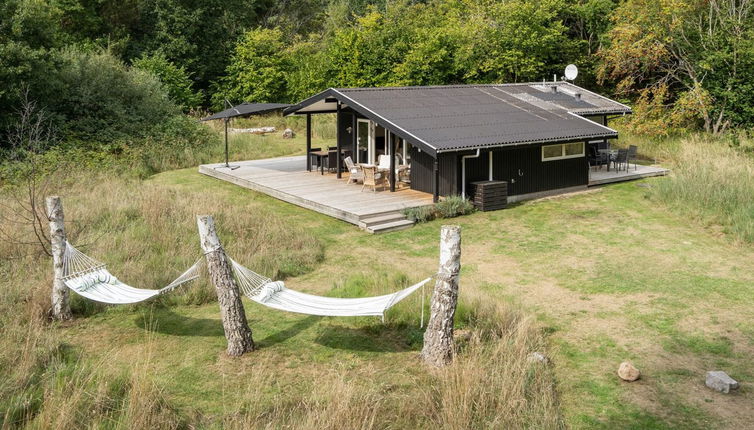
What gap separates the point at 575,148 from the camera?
704 inches

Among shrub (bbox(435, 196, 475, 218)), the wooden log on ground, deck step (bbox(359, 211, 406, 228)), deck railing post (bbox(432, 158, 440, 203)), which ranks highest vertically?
the wooden log on ground

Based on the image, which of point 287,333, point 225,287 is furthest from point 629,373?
point 225,287

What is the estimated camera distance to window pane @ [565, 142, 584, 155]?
17703 mm

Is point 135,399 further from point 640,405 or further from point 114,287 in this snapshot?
point 640,405

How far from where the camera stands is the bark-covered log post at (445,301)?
6953 millimetres

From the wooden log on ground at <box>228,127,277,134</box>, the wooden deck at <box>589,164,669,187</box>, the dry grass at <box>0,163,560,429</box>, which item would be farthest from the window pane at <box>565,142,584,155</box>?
the wooden log on ground at <box>228,127,277,134</box>

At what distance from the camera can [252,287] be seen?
791 cm

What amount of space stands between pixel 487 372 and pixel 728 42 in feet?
70.6

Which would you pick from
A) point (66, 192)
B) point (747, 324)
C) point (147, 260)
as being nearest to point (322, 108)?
point (66, 192)

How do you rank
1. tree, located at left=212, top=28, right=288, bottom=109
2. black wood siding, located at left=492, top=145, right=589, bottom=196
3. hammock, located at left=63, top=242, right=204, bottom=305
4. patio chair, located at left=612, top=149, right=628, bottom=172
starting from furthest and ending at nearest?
tree, located at left=212, top=28, right=288, bottom=109 < patio chair, located at left=612, top=149, right=628, bottom=172 < black wood siding, located at left=492, top=145, right=589, bottom=196 < hammock, located at left=63, top=242, right=204, bottom=305

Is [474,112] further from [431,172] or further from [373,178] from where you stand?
[373,178]

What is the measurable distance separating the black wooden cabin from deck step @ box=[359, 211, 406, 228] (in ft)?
4.45

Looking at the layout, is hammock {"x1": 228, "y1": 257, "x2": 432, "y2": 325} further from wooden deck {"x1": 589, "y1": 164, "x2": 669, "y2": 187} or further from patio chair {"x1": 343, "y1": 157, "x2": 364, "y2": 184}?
wooden deck {"x1": 589, "y1": 164, "x2": 669, "y2": 187}

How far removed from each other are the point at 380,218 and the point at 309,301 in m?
6.79
